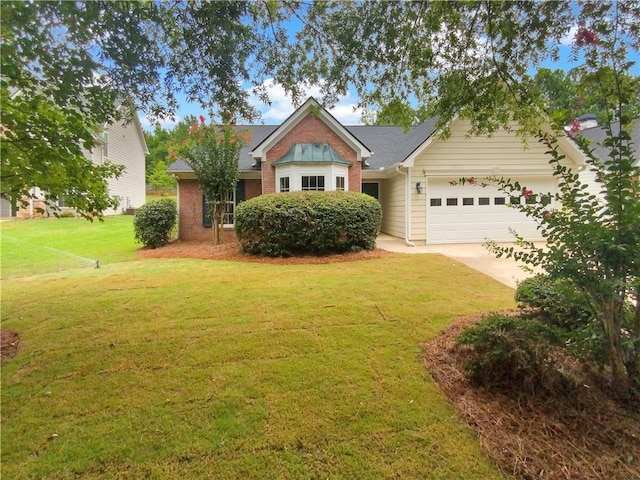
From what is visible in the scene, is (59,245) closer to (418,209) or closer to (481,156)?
(418,209)

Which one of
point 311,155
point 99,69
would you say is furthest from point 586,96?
point 311,155

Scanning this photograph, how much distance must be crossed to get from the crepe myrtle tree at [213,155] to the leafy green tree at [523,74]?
23.6 feet

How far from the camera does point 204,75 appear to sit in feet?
15.3

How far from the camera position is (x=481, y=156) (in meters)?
12.2

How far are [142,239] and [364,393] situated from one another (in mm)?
11023

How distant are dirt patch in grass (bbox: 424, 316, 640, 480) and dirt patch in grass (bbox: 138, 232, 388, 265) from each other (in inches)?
260

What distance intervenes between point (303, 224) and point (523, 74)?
6489 millimetres

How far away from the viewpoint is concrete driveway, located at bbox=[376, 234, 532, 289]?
7445 millimetres

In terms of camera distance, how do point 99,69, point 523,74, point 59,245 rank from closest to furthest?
1. point 99,69
2. point 523,74
3. point 59,245

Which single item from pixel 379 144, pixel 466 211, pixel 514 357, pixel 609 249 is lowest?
pixel 514 357

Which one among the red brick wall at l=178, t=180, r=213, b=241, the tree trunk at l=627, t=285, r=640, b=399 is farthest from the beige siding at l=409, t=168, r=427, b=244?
the tree trunk at l=627, t=285, r=640, b=399

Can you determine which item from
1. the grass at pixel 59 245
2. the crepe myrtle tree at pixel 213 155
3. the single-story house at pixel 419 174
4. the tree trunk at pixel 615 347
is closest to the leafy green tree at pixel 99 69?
the tree trunk at pixel 615 347

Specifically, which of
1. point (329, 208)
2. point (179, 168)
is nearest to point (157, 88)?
point (329, 208)

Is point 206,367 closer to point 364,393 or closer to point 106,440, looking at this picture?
point 106,440
